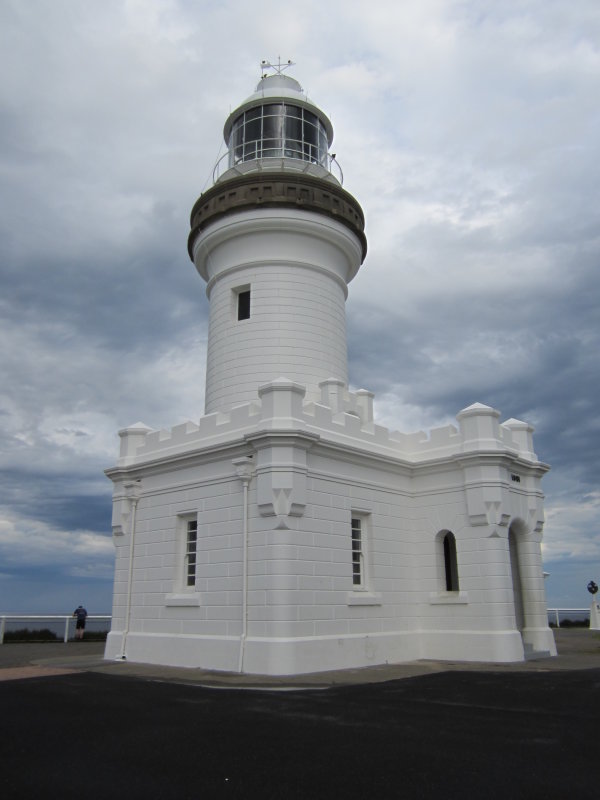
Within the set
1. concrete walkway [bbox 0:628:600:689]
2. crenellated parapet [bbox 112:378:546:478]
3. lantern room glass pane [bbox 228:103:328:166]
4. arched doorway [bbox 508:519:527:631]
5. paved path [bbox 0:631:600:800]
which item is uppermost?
lantern room glass pane [bbox 228:103:328:166]

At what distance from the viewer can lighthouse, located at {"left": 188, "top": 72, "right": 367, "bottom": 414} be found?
16828 millimetres

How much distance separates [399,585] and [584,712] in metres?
6.92

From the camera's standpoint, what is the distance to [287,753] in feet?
20.2

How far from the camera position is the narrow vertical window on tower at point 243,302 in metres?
17.6

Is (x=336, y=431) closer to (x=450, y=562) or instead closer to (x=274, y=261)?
(x=450, y=562)

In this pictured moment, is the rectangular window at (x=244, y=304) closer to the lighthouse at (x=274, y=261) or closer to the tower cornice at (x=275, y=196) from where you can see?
the lighthouse at (x=274, y=261)

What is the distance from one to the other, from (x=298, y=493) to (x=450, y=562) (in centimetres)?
536

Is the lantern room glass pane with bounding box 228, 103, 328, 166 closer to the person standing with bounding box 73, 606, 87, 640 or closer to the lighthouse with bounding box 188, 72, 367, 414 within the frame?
the lighthouse with bounding box 188, 72, 367, 414

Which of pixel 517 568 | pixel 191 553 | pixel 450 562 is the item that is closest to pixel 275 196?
pixel 191 553

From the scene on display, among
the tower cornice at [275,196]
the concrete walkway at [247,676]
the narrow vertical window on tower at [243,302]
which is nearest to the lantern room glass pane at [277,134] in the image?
the tower cornice at [275,196]

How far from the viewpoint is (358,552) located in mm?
14688

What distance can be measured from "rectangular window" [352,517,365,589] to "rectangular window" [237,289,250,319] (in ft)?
20.6

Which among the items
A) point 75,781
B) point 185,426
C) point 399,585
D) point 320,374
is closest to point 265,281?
point 320,374

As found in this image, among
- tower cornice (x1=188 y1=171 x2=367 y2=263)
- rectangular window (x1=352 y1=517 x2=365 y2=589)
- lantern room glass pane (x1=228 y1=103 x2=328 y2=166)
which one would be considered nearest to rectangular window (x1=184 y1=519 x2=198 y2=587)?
rectangular window (x1=352 y1=517 x2=365 y2=589)
